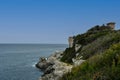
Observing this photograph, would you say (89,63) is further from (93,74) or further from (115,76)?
(115,76)

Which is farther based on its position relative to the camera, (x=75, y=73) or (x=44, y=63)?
(x=44, y=63)

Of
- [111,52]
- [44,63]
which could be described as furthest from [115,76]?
[44,63]

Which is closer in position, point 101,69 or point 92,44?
point 101,69

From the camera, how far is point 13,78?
181 feet

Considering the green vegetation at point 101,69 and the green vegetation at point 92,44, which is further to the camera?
the green vegetation at point 92,44

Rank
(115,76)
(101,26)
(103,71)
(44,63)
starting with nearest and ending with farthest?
(115,76) < (103,71) < (101,26) < (44,63)

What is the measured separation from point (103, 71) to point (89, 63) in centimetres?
166

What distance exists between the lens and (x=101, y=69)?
397 inches

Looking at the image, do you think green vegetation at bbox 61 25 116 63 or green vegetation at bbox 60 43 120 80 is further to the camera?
green vegetation at bbox 61 25 116 63

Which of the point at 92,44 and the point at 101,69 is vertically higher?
the point at 92,44

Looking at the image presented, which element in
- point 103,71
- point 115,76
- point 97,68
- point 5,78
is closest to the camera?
point 115,76

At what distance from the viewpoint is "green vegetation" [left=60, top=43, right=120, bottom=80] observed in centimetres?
930

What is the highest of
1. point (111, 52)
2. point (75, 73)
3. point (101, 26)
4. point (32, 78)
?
point (101, 26)

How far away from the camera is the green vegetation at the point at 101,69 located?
9.30m
